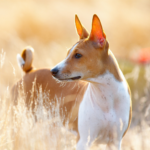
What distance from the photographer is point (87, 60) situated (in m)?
2.81

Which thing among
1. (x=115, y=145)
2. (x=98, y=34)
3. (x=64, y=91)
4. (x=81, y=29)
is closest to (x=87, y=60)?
(x=98, y=34)

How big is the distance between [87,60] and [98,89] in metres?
0.38

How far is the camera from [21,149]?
108 inches

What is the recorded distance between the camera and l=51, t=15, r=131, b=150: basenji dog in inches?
110

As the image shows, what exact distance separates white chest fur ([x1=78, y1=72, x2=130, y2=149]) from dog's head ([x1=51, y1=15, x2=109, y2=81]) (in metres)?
0.22

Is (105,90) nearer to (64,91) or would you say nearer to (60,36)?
(64,91)

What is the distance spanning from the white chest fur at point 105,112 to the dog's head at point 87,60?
22 cm

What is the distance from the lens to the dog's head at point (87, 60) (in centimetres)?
276

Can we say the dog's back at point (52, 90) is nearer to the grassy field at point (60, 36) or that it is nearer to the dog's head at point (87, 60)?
the dog's head at point (87, 60)

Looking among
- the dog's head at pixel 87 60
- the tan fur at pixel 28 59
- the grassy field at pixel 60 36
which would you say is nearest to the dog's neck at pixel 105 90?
the dog's head at pixel 87 60

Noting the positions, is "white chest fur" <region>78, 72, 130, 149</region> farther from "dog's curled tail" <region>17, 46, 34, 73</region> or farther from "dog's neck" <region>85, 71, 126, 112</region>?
"dog's curled tail" <region>17, 46, 34, 73</region>

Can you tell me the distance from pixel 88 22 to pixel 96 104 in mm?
8010

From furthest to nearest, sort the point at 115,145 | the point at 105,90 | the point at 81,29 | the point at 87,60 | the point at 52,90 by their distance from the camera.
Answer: the point at 52,90 → the point at 81,29 → the point at 115,145 → the point at 105,90 → the point at 87,60

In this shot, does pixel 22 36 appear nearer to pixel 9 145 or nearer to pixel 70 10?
pixel 70 10
